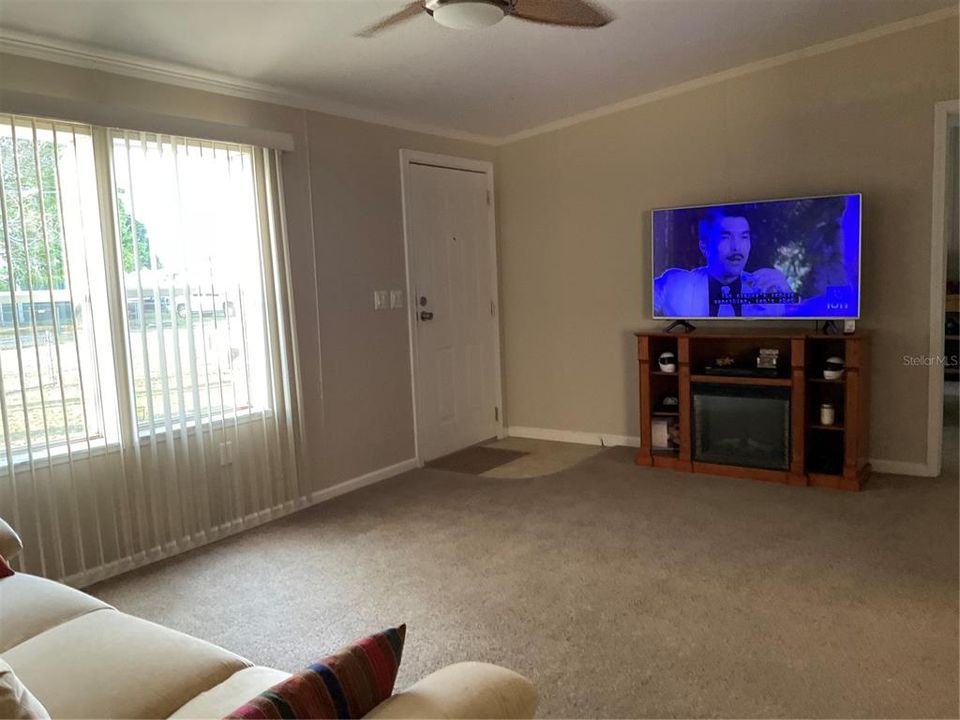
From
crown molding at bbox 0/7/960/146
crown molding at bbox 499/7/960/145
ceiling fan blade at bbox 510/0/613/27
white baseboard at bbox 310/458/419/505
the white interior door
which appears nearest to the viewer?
ceiling fan blade at bbox 510/0/613/27

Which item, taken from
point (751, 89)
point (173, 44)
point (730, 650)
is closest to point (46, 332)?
point (173, 44)

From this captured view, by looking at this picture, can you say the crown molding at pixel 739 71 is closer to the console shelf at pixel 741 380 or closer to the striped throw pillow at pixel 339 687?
the console shelf at pixel 741 380

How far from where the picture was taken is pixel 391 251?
14.8 feet

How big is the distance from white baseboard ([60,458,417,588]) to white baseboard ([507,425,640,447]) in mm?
1120

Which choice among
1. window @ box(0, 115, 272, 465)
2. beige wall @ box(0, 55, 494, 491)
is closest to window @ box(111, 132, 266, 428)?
window @ box(0, 115, 272, 465)

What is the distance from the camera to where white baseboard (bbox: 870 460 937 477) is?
3.98 meters

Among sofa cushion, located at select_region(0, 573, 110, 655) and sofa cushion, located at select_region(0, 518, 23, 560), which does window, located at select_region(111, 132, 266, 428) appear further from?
sofa cushion, located at select_region(0, 573, 110, 655)

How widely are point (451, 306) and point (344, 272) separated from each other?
1057 mm

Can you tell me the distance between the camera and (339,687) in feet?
3.45

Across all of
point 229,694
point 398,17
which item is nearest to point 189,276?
point 398,17

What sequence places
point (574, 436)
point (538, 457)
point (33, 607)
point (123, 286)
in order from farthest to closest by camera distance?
point (574, 436)
point (538, 457)
point (123, 286)
point (33, 607)

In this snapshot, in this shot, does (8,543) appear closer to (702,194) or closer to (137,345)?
(137,345)

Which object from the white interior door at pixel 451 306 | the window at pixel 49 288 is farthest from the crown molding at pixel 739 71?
the window at pixel 49 288

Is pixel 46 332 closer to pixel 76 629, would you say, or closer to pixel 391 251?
pixel 76 629
